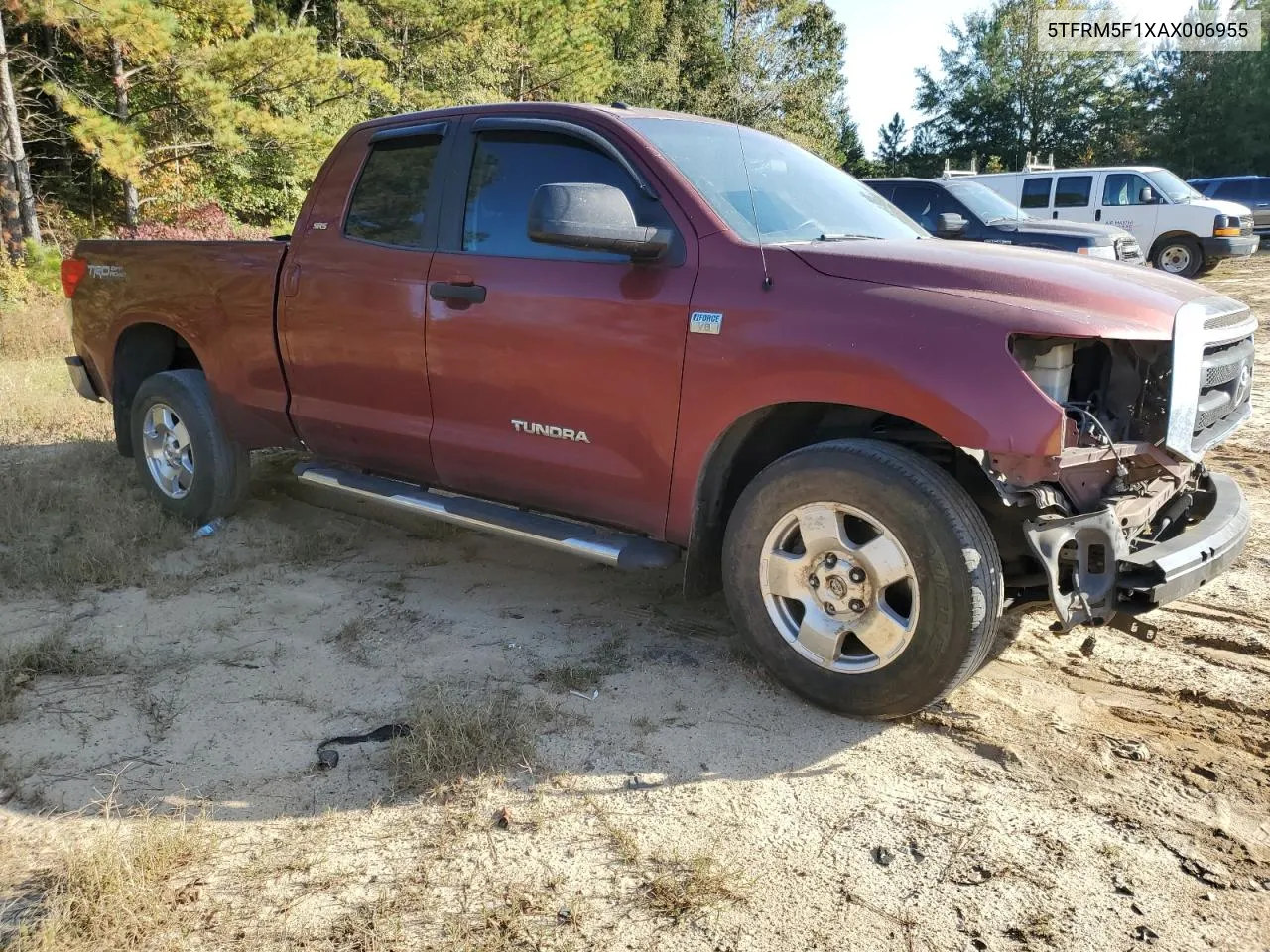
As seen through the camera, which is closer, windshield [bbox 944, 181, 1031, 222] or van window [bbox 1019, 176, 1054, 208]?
windshield [bbox 944, 181, 1031, 222]

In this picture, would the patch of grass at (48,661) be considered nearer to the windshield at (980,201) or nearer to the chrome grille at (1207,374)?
the chrome grille at (1207,374)

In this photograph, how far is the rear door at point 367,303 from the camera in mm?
4195

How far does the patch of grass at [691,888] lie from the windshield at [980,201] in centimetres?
1065

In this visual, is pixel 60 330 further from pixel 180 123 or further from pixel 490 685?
pixel 490 685

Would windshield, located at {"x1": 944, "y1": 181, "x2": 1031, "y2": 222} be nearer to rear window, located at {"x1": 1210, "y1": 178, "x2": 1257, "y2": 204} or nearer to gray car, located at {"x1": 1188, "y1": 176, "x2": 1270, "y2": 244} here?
gray car, located at {"x1": 1188, "y1": 176, "x2": 1270, "y2": 244}

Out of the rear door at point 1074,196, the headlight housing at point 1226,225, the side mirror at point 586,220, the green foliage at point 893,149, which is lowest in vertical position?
the side mirror at point 586,220

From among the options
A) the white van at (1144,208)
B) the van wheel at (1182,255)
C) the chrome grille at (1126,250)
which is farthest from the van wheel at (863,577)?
the van wheel at (1182,255)

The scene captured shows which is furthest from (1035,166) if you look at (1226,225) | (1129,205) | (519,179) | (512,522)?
(512,522)

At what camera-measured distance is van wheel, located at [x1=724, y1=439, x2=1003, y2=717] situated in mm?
2922

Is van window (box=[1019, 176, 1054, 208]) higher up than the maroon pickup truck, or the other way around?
→ van window (box=[1019, 176, 1054, 208])

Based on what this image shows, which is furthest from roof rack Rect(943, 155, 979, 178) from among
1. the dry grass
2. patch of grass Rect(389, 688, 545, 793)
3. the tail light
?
patch of grass Rect(389, 688, 545, 793)

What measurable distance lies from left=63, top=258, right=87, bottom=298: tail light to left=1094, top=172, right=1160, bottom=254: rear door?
53.3 ft

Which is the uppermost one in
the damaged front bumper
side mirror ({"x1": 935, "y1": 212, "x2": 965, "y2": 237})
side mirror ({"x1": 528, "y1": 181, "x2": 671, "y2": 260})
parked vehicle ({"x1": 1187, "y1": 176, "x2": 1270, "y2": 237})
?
parked vehicle ({"x1": 1187, "y1": 176, "x2": 1270, "y2": 237})

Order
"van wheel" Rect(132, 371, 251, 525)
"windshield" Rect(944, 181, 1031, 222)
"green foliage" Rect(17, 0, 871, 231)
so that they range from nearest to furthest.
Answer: "van wheel" Rect(132, 371, 251, 525), "windshield" Rect(944, 181, 1031, 222), "green foliage" Rect(17, 0, 871, 231)
